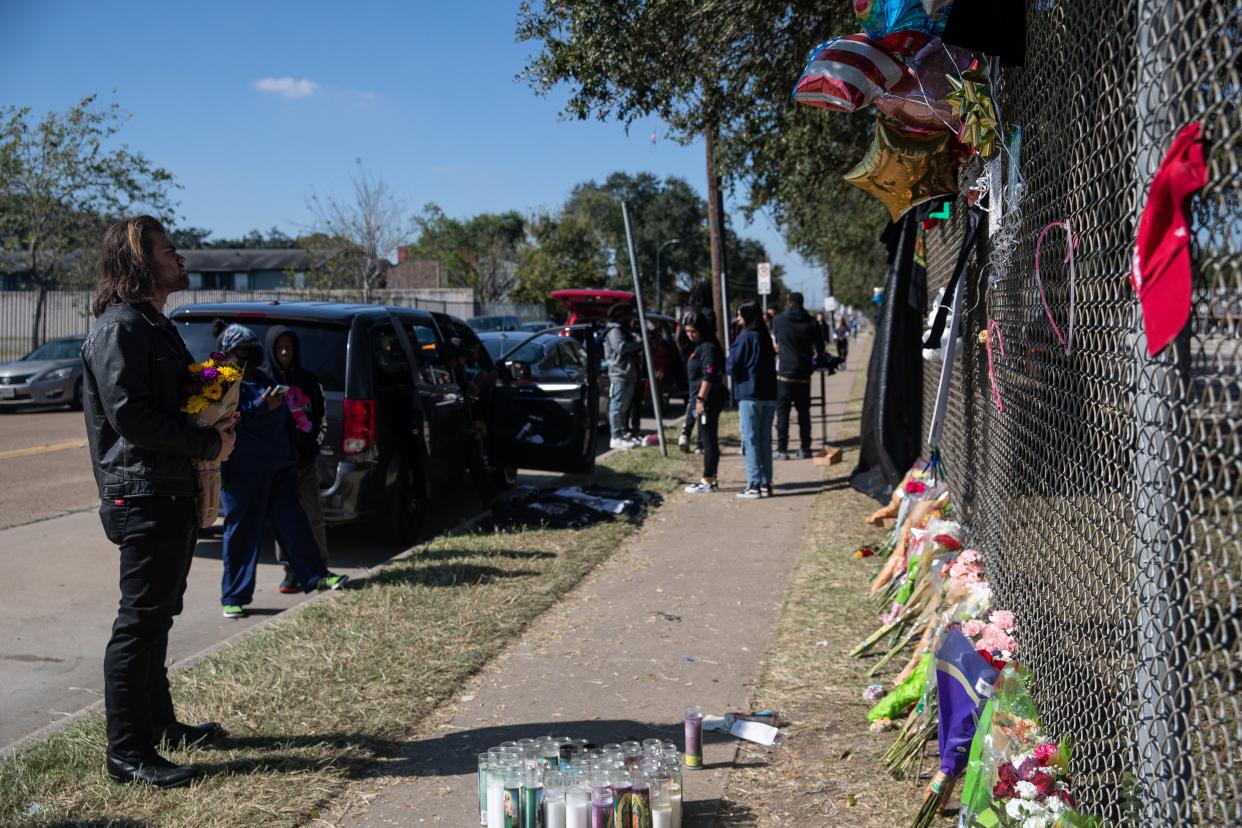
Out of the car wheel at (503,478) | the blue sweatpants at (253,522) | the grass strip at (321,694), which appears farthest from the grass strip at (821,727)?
the car wheel at (503,478)

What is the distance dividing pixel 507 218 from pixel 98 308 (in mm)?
74651

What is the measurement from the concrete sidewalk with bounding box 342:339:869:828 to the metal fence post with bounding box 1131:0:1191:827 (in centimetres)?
193

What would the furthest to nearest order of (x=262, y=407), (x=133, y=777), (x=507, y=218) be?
(x=507, y=218) → (x=262, y=407) → (x=133, y=777)

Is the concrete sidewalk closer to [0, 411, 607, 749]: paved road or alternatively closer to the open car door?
the open car door

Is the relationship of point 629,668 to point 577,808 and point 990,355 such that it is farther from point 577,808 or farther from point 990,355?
point 990,355

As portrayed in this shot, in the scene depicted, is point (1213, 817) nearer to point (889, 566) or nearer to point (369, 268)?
point (889, 566)

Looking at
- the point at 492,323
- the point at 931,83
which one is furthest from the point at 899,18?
the point at 492,323

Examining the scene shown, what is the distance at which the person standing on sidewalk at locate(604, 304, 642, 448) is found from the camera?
14.2 metres

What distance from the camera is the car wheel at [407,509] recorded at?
8352 millimetres

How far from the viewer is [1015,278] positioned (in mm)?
4188

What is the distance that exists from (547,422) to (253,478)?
12.6 feet

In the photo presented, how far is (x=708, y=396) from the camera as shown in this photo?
11.1 m

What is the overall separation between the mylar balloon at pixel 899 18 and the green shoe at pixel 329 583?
15.0ft

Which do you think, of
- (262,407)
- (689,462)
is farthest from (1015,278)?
(689,462)
